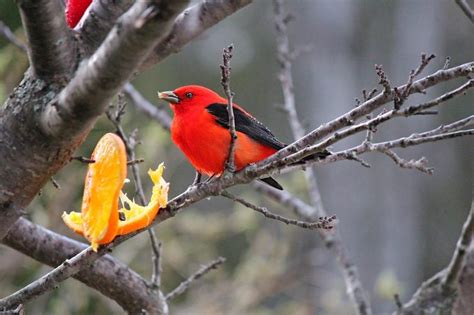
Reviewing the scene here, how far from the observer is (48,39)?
1991 millimetres

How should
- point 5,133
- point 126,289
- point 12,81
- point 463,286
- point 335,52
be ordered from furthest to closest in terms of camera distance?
1. point 335,52
2. point 12,81
3. point 463,286
4. point 126,289
5. point 5,133

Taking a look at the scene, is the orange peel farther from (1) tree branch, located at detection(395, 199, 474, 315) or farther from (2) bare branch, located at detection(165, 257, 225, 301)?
(1) tree branch, located at detection(395, 199, 474, 315)

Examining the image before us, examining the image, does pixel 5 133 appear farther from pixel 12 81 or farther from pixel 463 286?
pixel 12 81

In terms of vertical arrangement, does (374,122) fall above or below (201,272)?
below

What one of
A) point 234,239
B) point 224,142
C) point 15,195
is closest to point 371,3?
point 234,239

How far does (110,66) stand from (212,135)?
1.94 metres

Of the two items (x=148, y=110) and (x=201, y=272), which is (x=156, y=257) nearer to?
(x=201, y=272)

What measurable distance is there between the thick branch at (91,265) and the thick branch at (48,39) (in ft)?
4.13

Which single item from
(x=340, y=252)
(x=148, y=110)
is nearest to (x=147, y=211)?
(x=340, y=252)

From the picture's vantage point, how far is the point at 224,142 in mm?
3713

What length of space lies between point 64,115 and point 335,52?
8.04m

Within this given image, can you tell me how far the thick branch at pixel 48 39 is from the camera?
192 cm

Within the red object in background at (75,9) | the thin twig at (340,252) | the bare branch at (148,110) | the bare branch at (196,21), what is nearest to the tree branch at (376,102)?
the bare branch at (196,21)

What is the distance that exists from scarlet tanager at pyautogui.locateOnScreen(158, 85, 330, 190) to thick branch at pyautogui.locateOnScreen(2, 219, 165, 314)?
1.89 feet
